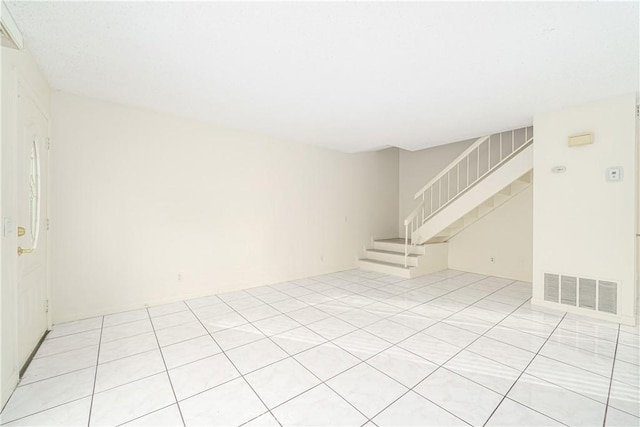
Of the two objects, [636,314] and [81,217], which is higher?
[81,217]

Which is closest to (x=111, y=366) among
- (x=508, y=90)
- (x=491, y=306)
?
(x=491, y=306)

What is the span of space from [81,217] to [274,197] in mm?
2532

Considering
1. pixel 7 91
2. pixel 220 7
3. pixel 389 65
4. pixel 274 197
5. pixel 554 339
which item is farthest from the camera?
pixel 274 197

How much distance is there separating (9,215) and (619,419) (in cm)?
405

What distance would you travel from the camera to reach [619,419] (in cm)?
159

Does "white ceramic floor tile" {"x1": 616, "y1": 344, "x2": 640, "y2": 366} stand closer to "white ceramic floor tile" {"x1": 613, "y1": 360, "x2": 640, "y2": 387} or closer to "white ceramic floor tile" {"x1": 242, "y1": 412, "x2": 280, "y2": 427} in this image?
"white ceramic floor tile" {"x1": 613, "y1": 360, "x2": 640, "y2": 387}

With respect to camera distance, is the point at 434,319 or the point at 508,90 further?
the point at 434,319

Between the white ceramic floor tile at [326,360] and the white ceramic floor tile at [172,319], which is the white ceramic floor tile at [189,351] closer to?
the white ceramic floor tile at [172,319]

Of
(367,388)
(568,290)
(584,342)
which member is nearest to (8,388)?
(367,388)

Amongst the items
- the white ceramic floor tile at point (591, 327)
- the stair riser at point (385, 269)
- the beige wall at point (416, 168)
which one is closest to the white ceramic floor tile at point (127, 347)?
the stair riser at point (385, 269)

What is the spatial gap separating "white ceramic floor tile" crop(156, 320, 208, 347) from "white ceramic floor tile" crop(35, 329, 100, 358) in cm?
56

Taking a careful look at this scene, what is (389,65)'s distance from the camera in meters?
2.29

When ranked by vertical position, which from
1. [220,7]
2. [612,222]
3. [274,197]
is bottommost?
[612,222]

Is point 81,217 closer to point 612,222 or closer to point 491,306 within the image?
point 491,306
